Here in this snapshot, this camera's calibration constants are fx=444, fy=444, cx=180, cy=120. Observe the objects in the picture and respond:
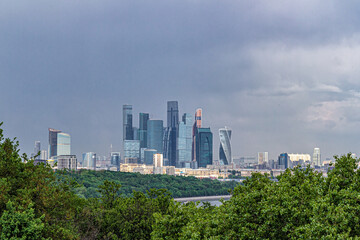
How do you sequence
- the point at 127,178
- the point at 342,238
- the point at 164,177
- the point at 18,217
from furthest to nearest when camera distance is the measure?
the point at 164,177 < the point at 127,178 < the point at 18,217 < the point at 342,238

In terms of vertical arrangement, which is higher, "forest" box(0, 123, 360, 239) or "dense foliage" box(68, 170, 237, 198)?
"forest" box(0, 123, 360, 239)

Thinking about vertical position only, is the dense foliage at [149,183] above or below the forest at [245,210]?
below

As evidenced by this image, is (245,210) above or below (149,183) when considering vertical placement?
above

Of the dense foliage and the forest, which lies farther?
the dense foliage

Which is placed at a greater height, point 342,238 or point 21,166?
point 21,166

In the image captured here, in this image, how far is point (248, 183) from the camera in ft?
72.1

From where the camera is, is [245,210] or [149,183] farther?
A: [149,183]

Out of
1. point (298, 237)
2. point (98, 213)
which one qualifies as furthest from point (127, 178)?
point (298, 237)

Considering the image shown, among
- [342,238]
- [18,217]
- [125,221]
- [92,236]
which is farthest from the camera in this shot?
[125,221]

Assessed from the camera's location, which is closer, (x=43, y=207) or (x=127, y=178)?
(x=43, y=207)

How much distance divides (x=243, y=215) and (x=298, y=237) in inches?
91.1

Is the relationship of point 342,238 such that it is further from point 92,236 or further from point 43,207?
point 92,236

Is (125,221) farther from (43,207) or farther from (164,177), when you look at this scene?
(164,177)

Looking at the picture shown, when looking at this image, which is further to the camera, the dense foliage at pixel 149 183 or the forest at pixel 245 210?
the dense foliage at pixel 149 183
